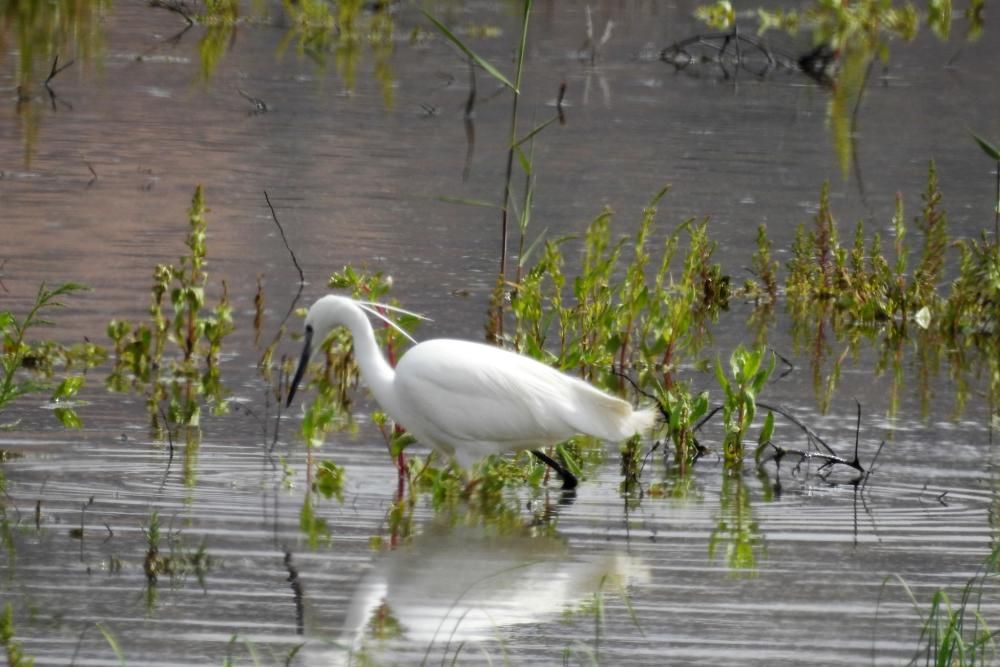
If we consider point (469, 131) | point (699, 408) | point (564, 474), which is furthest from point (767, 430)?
point (469, 131)

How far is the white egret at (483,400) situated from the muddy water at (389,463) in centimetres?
32

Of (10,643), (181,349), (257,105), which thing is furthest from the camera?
(257,105)

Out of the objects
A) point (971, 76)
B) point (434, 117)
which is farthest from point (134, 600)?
point (971, 76)

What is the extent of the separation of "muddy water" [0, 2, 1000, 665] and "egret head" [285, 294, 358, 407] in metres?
0.49

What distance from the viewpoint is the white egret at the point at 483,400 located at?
287 inches

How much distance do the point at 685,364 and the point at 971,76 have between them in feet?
53.8

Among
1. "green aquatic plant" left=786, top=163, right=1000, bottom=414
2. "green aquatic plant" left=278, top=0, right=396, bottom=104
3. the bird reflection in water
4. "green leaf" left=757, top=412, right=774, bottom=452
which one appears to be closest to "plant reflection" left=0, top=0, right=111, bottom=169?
"green aquatic plant" left=278, top=0, right=396, bottom=104

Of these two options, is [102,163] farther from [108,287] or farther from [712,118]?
[712,118]

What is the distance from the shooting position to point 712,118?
19.7 m

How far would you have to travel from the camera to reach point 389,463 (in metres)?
7.96

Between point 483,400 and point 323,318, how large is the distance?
737 millimetres

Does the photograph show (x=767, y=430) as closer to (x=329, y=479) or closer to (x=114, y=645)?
(x=329, y=479)

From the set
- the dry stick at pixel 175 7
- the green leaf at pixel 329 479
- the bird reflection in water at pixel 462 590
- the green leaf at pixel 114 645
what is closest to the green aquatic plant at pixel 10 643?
the green leaf at pixel 114 645

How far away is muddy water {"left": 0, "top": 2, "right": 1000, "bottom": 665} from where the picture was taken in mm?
5797
